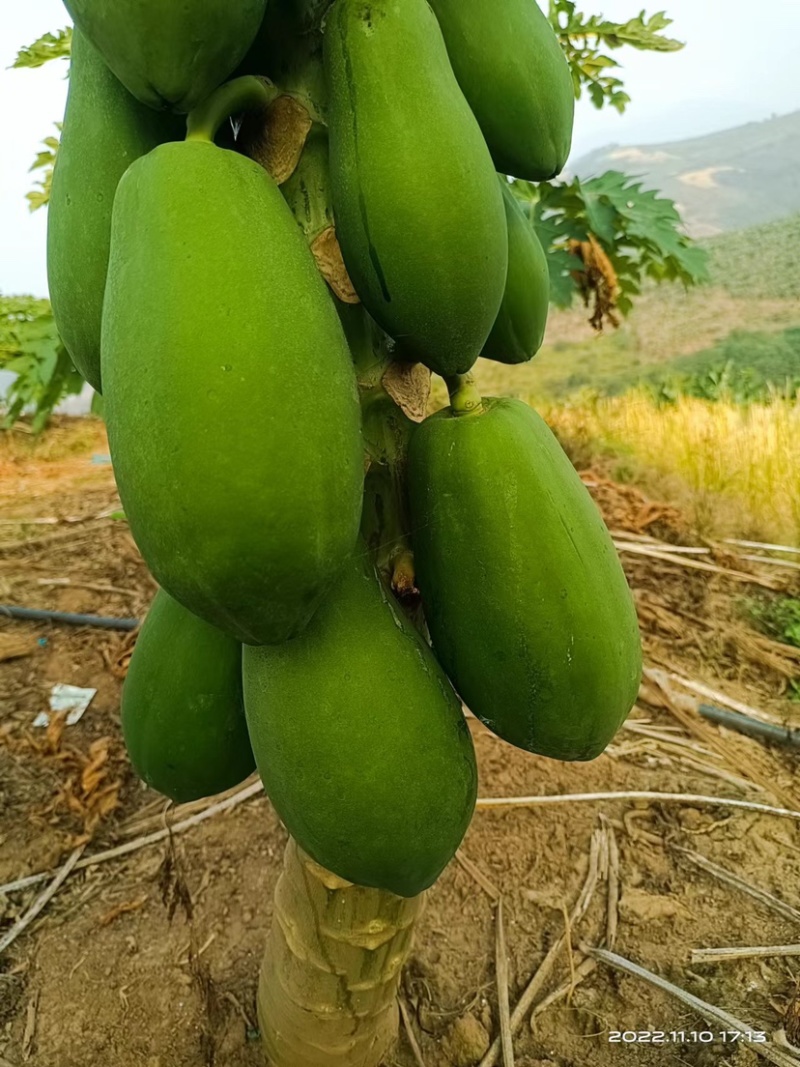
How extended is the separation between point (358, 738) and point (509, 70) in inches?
31.6

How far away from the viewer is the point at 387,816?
3.03 feet

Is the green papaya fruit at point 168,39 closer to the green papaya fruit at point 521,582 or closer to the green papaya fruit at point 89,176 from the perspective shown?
Answer: the green papaya fruit at point 89,176

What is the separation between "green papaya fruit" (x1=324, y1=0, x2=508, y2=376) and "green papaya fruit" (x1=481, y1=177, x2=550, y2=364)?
0.78ft

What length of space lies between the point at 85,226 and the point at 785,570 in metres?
3.44

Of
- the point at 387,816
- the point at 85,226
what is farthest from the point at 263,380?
the point at 387,816

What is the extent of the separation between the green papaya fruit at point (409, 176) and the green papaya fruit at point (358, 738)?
316mm

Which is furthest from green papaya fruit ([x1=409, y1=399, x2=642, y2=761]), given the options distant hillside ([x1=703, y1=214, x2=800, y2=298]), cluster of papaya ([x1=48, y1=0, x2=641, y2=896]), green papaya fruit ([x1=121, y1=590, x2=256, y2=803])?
distant hillside ([x1=703, y1=214, x2=800, y2=298])

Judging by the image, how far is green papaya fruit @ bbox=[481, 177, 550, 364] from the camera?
3.81 ft

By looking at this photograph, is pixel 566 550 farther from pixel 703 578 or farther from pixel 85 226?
pixel 703 578

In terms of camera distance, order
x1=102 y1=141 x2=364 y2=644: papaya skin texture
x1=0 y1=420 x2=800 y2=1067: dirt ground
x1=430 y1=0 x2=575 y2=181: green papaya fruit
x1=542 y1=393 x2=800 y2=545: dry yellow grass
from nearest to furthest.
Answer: x1=102 y1=141 x2=364 y2=644: papaya skin texture < x1=430 y1=0 x2=575 y2=181: green papaya fruit < x1=0 y1=420 x2=800 y2=1067: dirt ground < x1=542 y1=393 x2=800 y2=545: dry yellow grass

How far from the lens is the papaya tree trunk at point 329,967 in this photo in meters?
1.27

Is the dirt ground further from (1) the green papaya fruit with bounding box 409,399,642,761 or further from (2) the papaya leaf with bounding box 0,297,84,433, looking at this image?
(1) the green papaya fruit with bounding box 409,399,642,761

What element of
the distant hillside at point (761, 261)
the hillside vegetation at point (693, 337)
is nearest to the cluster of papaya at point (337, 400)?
the hillside vegetation at point (693, 337)

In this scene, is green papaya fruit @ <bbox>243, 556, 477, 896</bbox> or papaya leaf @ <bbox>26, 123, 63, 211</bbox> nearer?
green papaya fruit @ <bbox>243, 556, 477, 896</bbox>
